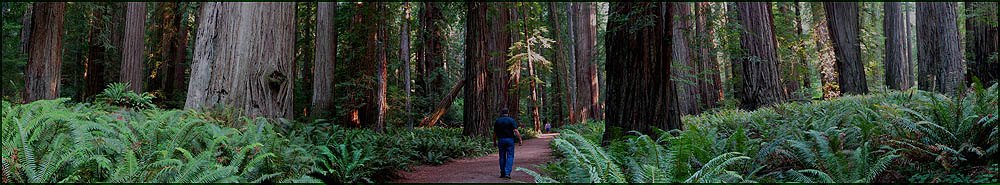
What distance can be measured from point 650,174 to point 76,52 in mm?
25901

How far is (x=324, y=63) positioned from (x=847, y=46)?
12.5m

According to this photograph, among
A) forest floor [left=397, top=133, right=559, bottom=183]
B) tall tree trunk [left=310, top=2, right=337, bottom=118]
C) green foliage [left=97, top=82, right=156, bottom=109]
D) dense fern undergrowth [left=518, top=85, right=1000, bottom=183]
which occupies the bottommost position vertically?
forest floor [left=397, top=133, right=559, bottom=183]

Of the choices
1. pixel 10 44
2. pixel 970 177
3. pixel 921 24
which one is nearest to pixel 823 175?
pixel 970 177

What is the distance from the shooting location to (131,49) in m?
11.2

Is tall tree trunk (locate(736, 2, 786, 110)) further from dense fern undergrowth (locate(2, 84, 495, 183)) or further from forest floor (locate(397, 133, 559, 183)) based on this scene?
dense fern undergrowth (locate(2, 84, 495, 183))

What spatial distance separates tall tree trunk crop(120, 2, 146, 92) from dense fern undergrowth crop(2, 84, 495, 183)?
21.4 ft

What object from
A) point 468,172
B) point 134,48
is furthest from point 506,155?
point 134,48

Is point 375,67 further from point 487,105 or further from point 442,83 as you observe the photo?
point 442,83

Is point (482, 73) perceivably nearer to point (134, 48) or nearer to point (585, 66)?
point (134, 48)

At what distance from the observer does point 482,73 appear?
11641 millimetres

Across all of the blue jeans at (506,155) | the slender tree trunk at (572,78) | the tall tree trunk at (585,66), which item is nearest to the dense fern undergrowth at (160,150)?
the blue jeans at (506,155)

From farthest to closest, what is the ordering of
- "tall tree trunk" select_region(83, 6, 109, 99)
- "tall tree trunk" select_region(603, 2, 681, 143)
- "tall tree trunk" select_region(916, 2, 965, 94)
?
"tall tree trunk" select_region(83, 6, 109, 99)
"tall tree trunk" select_region(916, 2, 965, 94)
"tall tree trunk" select_region(603, 2, 681, 143)

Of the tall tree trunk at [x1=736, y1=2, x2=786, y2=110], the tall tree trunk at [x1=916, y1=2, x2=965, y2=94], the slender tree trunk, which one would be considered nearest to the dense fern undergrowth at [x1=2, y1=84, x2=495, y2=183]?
the tall tree trunk at [x1=736, y1=2, x2=786, y2=110]

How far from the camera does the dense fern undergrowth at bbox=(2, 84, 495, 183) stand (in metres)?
2.92
